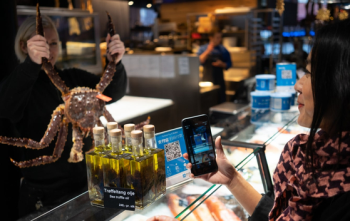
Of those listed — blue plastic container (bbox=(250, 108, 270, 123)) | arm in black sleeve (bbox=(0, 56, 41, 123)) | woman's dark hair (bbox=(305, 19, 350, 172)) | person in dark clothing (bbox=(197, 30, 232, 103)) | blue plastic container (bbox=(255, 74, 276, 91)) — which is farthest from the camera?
person in dark clothing (bbox=(197, 30, 232, 103))

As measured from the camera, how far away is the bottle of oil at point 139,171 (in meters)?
0.90

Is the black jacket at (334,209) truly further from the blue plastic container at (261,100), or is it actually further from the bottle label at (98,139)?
the blue plastic container at (261,100)

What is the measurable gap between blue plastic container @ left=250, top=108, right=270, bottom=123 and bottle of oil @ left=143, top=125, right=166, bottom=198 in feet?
3.75

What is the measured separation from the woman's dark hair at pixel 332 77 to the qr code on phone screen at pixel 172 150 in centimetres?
46

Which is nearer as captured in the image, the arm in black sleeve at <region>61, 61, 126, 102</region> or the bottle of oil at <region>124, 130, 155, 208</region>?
the bottle of oil at <region>124, 130, 155, 208</region>

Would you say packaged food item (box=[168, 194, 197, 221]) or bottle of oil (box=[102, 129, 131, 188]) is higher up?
bottle of oil (box=[102, 129, 131, 188])

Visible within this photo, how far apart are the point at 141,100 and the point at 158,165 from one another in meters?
1.95

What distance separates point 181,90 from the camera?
3881 millimetres

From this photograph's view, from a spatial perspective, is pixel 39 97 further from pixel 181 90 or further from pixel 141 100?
pixel 181 90

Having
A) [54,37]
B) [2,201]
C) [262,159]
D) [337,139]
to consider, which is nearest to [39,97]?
[54,37]

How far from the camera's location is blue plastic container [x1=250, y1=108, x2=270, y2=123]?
2022 millimetres

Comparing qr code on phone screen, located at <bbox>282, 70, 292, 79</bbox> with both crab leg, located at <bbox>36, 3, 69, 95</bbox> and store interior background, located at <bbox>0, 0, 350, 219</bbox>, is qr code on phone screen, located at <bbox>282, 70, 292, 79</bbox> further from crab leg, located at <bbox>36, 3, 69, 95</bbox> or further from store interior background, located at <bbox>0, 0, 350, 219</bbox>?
crab leg, located at <bbox>36, 3, 69, 95</bbox>

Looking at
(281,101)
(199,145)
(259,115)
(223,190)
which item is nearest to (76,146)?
(199,145)

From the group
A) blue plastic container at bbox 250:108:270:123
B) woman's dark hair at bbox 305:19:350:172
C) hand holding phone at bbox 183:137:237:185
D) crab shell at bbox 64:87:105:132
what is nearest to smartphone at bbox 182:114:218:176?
hand holding phone at bbox 183:137:237:185
